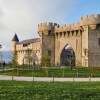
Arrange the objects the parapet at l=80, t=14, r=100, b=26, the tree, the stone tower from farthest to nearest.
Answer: the stone tower, the tree, the parapet at l=80, t=14, r=100, b=26

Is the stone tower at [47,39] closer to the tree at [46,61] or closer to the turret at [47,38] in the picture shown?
the turret at [47,38]

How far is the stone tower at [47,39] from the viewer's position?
208 feet

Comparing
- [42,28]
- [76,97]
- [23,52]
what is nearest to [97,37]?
[42,28]

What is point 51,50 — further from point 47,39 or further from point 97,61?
point 97,61

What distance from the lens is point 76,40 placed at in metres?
59.0

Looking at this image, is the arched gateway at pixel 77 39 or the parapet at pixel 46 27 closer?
the arched gateway at pixel 77 39

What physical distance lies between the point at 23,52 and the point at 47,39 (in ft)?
57.3

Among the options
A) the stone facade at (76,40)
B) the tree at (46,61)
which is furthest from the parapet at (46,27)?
the tree at (46,61)

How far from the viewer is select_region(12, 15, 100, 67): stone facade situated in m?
53.6

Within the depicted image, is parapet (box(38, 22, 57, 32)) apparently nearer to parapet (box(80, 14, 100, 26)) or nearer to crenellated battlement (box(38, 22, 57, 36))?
crenellated battlement (box(38, 22, 57, 36))

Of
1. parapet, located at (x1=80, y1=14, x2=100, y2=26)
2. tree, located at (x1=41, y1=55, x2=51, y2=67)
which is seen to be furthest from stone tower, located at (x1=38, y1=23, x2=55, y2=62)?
parapet, located at (x1=80, y1=14, x2=100, y2=26)

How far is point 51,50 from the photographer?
63.6m

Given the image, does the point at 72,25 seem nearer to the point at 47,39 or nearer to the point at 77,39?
the point at 77,39

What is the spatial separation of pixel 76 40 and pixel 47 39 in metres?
7.11
